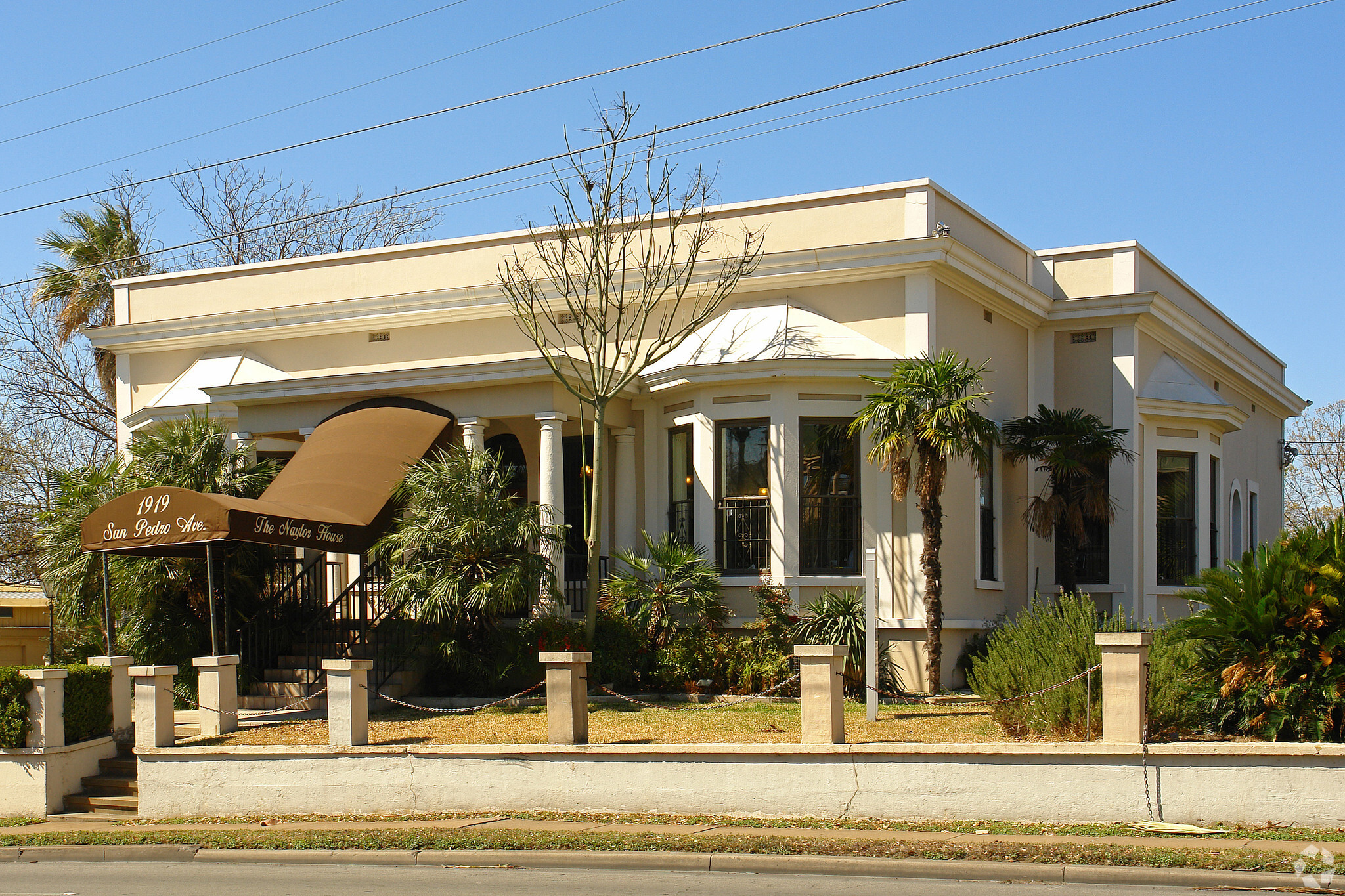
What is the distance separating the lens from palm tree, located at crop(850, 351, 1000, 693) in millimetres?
16703

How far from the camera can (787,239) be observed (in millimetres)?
19859

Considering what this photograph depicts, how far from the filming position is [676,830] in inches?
437

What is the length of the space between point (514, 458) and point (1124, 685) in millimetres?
13917

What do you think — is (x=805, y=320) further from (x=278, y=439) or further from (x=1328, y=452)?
(x=1328, y=452)

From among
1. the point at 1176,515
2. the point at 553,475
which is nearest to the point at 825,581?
the point at 553,475

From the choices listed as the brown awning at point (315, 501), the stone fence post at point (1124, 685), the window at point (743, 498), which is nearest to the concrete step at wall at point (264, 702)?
the brown awning at point (315, 501)

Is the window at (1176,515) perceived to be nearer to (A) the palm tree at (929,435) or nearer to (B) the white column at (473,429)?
(A) the palm tree at (929,435)

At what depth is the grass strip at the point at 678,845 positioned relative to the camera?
929 cm

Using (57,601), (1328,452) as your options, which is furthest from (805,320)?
(1328,452)

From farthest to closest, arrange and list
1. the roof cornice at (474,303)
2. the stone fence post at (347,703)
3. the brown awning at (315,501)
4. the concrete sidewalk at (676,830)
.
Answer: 1. the roof cornice at (474,303)
2. the brown awning at (315,501)
3. the stone fence post at (347,703)
4. the concrete sidewalk at (676,830)

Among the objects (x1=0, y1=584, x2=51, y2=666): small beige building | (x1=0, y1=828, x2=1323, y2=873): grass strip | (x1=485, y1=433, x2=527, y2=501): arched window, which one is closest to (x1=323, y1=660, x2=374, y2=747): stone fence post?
(x1=0, y1=828, x2=1323, y2=873): grass strip

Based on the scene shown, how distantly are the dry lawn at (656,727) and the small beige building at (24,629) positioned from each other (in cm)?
1449

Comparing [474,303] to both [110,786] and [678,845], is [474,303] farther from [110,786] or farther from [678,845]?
[678,845]

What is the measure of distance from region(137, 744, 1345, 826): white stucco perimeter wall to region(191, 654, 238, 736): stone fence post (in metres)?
1.05
